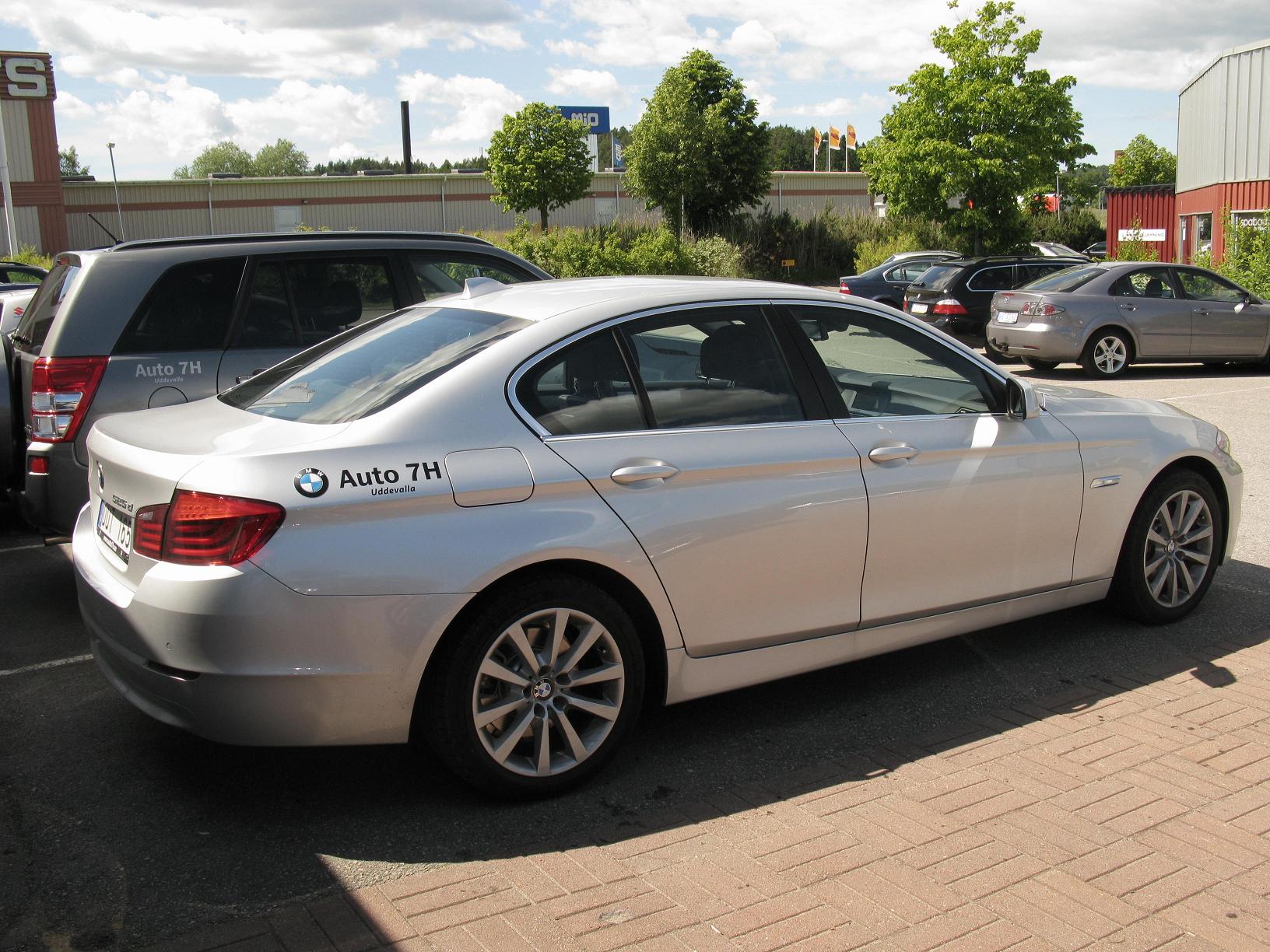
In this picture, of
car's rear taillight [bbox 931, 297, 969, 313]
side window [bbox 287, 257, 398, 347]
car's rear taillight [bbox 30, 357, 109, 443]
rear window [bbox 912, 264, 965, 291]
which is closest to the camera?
car's rear taillight [bbox 30, 357, 109, 443]

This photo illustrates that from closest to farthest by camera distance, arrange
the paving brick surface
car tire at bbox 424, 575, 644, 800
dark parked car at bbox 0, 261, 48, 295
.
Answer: the paving brick surface, car tire at bbox 424, 575, 644, 800, dark parked car at bbox 0, 261, 48, 295

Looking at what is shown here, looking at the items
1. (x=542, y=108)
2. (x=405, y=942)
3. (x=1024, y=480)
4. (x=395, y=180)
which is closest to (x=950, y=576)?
(x=1024, y=480)

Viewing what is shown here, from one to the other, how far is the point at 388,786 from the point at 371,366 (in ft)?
4.76

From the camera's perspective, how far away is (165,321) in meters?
6.29

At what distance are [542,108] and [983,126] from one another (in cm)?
1877

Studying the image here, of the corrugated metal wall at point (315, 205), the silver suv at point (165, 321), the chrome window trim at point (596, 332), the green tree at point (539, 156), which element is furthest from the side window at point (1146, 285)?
the corrugated metal wall at point (315, 205)

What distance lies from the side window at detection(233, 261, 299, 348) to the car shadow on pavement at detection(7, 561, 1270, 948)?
2.21 meters

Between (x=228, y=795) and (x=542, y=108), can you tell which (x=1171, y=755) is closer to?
(x=228, y=795)

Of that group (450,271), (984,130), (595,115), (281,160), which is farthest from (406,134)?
(450,271)

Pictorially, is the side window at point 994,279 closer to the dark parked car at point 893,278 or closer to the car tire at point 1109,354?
the car tire at point 1109,354

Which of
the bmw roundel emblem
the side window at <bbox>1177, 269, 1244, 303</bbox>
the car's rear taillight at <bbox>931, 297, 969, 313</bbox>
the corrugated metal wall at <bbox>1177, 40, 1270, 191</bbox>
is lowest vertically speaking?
the bmw roundel emblem

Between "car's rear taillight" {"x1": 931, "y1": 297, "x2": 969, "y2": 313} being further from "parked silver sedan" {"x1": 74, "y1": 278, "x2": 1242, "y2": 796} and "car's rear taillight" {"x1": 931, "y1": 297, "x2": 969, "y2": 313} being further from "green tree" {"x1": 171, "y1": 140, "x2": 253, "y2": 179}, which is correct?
"green tree" {"x1": 171, "y1": 140, "x2": 253, "y2": 179}

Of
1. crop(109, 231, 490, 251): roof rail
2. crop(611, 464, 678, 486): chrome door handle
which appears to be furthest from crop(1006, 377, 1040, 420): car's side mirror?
crop(109, 231, 490, 251): roof rail

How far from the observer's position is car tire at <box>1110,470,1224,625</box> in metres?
5.36
